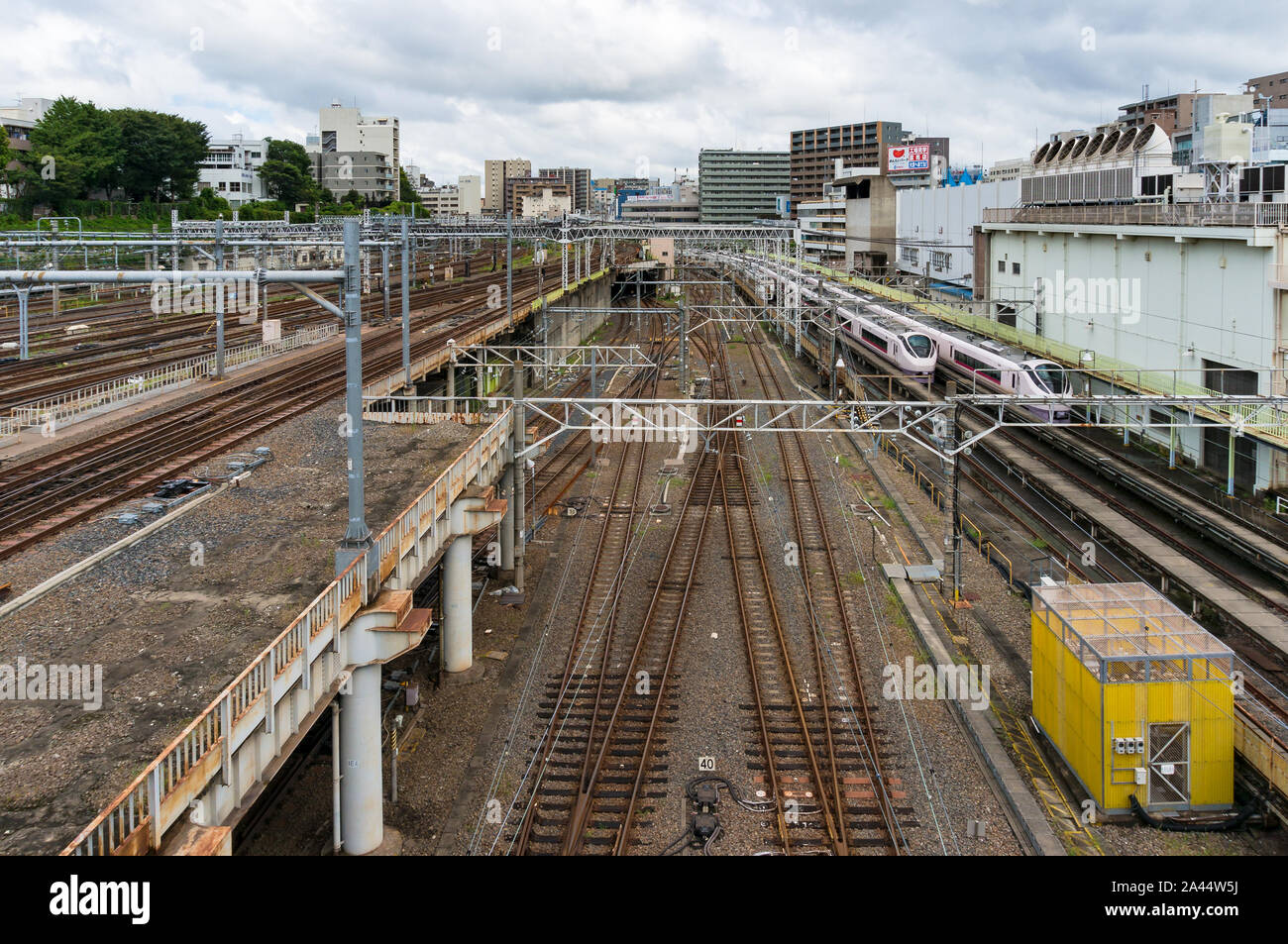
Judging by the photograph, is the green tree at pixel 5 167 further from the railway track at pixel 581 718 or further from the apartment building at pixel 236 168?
the railway track at pixel 581 718

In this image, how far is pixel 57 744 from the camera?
738 cm

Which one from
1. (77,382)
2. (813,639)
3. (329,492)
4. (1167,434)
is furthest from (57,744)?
(1167,434)

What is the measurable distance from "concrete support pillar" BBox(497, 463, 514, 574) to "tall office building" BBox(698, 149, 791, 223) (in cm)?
13718

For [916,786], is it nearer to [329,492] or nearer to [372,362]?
[329,492]

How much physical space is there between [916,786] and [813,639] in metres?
4.42

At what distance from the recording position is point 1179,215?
26.0 metres

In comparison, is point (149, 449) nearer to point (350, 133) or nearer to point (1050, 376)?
point (1050, 376)

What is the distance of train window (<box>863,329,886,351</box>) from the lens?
38650 mm

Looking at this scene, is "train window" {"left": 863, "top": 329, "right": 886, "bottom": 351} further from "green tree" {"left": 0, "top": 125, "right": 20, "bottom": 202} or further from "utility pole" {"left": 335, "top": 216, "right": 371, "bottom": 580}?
"green tree" {"left": 0, "top": 125, "right": 20, "bottom": 202}

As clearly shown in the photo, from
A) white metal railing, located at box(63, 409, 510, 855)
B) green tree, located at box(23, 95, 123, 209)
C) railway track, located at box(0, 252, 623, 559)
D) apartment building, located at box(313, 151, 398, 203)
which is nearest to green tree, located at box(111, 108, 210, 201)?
green tree, located at box(23, 95, 123, 209)

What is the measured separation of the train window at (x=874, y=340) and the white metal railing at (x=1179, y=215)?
22.2ft

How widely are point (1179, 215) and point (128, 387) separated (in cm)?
2612

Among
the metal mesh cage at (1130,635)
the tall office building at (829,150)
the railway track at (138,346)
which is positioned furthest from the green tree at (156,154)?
the tall office building at (829,150)
